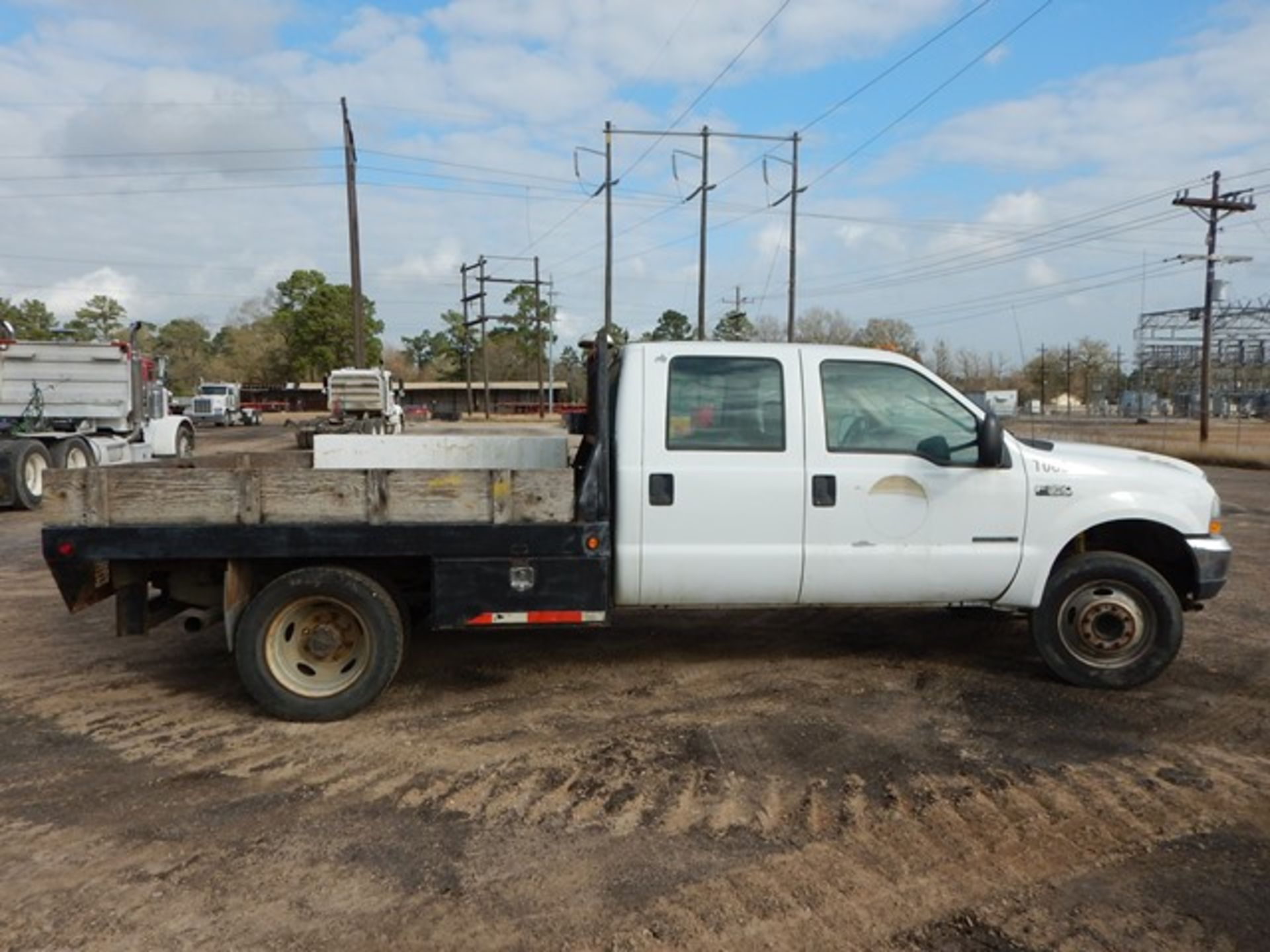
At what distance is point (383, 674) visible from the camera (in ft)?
15.7

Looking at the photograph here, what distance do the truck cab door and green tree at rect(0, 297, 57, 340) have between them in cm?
9179

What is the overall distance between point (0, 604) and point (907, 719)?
731cm

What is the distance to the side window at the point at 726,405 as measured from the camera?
16.5 feet

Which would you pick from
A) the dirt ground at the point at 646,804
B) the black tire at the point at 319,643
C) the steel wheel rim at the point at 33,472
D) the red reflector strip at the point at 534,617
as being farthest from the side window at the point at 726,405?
the steel wheel rim at the point at 33,472

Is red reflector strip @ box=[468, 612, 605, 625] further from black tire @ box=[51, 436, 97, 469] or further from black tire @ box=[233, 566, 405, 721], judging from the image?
black tire @ box=[51, 436, 97, 469]

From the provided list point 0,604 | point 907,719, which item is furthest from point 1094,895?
Result: point 0,604

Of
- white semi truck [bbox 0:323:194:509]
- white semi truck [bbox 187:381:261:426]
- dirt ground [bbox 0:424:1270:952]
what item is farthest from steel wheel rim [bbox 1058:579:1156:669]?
white semi truck [bbox 187:381:261:426]

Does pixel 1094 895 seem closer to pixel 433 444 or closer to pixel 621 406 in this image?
pixel 621 406

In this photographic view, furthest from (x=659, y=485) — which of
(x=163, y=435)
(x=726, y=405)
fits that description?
(x=163, y=435)

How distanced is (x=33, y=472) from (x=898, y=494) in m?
14.3

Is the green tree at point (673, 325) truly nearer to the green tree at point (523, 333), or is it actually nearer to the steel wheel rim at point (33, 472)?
the green tree at point (523, 333)

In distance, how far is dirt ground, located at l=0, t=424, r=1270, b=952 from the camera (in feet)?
10.0

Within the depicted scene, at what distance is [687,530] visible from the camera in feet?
16.3

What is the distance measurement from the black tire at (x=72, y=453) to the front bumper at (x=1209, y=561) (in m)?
15.1
